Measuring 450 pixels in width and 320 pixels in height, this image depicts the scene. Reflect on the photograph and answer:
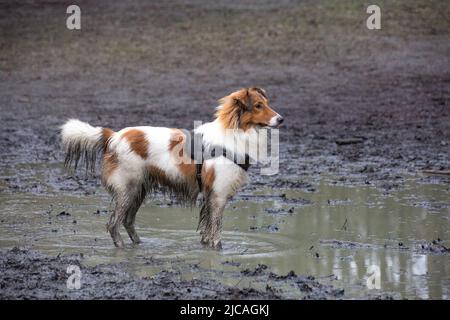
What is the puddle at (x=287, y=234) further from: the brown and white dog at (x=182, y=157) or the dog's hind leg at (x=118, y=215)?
the brown and white dog at (x=182, y=157)

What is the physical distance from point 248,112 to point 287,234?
1.42 metres

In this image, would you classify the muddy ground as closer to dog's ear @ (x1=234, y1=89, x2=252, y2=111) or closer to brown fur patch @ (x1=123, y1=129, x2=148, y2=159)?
brown fur patch @ (x1=123, y1=129, x2=148, y2=159)

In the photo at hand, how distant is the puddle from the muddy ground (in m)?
0.74

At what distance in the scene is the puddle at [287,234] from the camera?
7.70 meters

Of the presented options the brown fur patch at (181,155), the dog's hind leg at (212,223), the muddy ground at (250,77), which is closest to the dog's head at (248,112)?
the brown fur patch at (181,155)

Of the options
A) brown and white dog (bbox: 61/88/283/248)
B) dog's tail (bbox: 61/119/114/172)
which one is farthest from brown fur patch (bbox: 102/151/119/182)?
dog's tail (bbox: 61/119/114/172)

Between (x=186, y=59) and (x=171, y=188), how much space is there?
36.6ft

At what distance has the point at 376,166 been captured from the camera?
12641 mm

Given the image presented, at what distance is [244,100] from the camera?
8555mm

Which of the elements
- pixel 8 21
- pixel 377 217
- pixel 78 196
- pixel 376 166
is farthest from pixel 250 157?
pixel 8 21

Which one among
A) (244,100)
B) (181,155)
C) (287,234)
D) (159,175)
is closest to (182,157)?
(181,155)

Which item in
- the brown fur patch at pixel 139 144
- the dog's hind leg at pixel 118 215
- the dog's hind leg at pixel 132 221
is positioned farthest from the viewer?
the dog's hind leg at pixel 132 221

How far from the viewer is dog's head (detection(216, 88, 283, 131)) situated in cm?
855

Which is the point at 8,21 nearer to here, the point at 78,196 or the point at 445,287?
the point at 78,196
